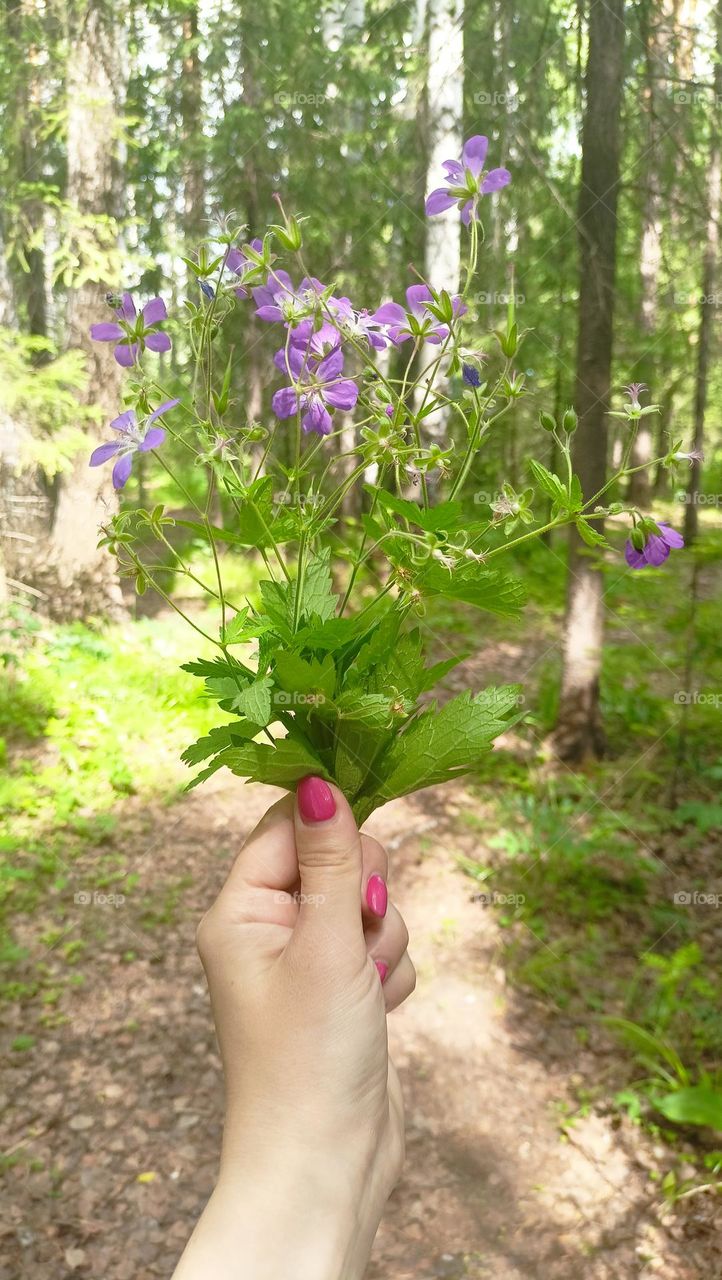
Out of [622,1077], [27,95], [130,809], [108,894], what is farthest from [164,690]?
[27,95]

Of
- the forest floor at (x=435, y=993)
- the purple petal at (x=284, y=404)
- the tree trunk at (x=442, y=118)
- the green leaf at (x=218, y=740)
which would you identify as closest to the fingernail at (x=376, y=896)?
the green leaf at (x=218, y=740)

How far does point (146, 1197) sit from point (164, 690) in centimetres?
338

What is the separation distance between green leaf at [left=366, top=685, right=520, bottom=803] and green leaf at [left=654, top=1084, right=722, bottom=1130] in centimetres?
262

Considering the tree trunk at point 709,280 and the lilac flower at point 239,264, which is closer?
the lilac flower at point 239,264

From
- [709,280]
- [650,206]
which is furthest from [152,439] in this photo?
[650,206]

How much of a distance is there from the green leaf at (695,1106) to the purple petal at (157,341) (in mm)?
3205

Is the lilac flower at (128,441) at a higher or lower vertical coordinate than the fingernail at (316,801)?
higher

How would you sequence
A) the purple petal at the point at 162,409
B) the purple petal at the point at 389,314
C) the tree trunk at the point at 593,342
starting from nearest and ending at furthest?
the purple petal at the point at 162,409 < the purple petal at the point at 389,314 < the tree trunk at the point at 593,342

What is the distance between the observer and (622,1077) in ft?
11.4

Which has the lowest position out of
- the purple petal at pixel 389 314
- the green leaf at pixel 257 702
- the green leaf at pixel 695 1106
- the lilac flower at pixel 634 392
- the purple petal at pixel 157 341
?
the green leaf at pixel 695 1106

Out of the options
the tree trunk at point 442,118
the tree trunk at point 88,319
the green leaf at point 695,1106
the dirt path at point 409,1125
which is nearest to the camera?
the dirt path at point 409,1125

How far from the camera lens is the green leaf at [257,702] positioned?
40.1 inches

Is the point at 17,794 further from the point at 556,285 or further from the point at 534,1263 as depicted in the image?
the point at 556,285

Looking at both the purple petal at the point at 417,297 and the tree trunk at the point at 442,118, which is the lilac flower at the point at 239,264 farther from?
the tree trunk at the point at 442,118
